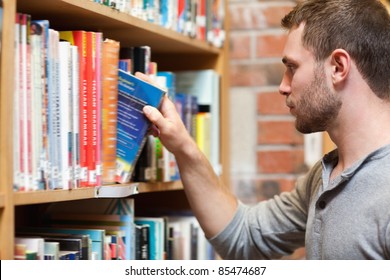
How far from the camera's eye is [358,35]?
139 centimetres

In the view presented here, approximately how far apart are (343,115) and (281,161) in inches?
29.2

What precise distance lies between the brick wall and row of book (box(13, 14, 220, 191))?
1.88 feet

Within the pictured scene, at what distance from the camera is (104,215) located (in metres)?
1.48

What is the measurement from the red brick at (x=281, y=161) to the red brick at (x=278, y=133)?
0.03 m

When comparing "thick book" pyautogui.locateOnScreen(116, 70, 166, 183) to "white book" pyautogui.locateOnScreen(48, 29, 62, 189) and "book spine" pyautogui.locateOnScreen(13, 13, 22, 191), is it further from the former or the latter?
"book spine" pyautogui.locateOnScreen(13, 13, 22, 191)

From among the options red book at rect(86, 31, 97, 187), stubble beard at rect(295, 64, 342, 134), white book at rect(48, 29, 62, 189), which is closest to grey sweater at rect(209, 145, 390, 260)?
stubble beard at rect(295, 64, 342, 134)

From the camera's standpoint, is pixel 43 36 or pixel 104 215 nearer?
pixel 43 36

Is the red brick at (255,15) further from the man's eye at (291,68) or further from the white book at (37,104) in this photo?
the white book at (37,104)

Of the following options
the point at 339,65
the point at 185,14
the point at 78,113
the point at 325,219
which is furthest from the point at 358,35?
the point at 78,113

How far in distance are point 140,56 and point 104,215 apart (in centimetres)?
37

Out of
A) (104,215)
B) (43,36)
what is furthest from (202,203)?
(43,36)

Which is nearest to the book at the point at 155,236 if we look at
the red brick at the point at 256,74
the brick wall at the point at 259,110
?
the brick wall at the point at 259,110

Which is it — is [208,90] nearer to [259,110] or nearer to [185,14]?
[185,14]
